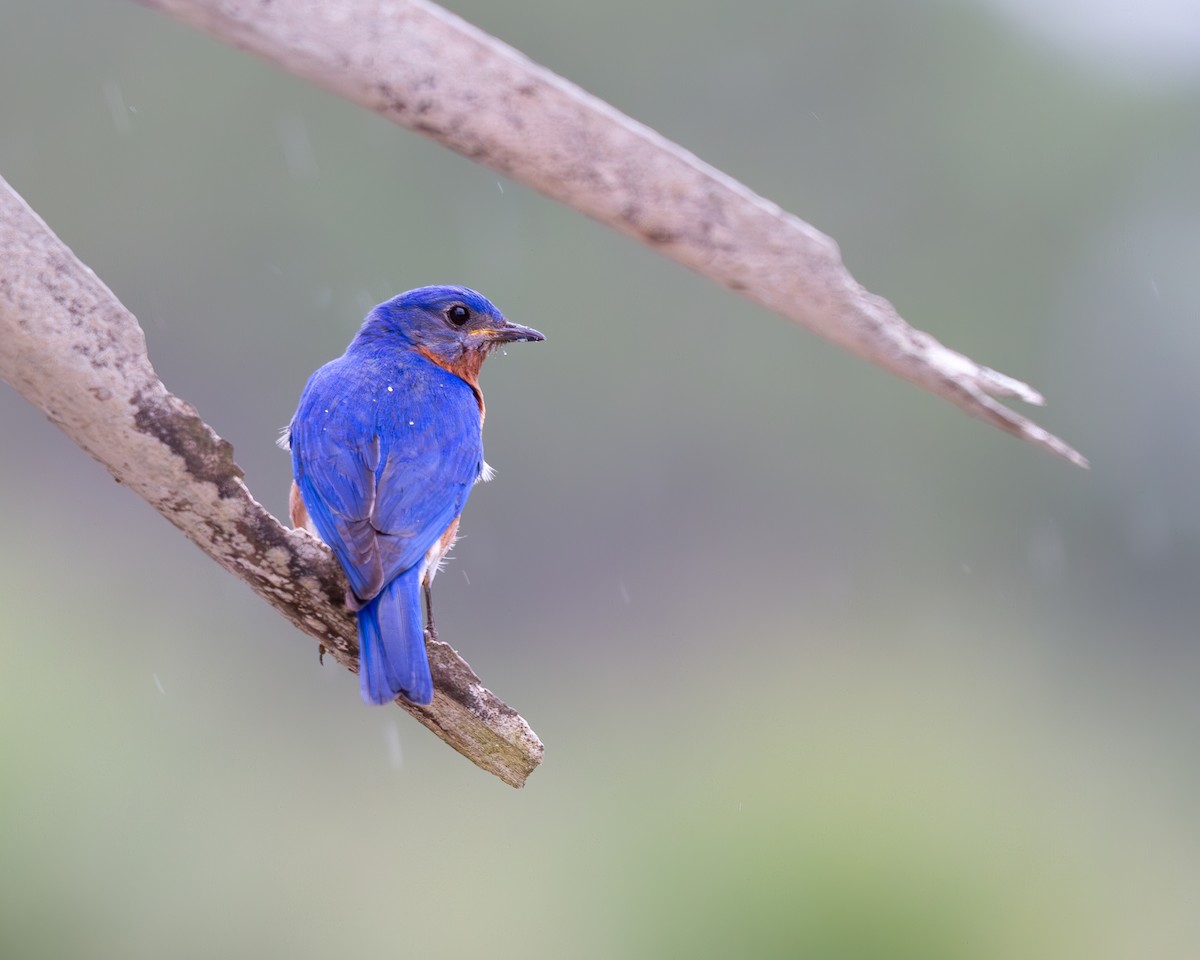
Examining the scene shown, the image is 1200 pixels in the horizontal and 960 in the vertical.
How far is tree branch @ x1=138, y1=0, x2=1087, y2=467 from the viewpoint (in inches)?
67.7

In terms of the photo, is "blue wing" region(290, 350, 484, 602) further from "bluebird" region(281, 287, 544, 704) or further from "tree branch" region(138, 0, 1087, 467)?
"tree branch" region(138, 0, 1087, 467)

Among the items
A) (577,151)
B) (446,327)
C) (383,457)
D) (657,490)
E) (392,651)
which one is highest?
(577,151)

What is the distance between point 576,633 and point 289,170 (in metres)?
5.04

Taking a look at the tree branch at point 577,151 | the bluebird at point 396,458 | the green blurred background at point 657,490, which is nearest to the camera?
the tree branch at point 577,151

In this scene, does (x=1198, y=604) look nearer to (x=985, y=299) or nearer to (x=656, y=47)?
(x=985, y=299)

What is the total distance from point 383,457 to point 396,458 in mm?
30

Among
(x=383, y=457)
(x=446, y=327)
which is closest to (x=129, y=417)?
(x=383, y=457)

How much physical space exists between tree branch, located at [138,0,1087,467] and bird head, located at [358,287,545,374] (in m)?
2.14

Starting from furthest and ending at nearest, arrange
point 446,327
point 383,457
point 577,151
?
point 446,327 < point 383,457 < point 577,151

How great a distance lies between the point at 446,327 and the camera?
13.0ft

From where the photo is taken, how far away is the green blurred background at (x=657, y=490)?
366 inches

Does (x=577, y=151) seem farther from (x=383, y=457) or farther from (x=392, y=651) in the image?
(x=383, y=457)

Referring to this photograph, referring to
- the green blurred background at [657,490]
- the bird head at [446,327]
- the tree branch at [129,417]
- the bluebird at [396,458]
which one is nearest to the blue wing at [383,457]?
the bluebird at [396,458]

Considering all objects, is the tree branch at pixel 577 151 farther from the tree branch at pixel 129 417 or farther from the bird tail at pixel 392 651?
the bird tail at pixel 392 651
